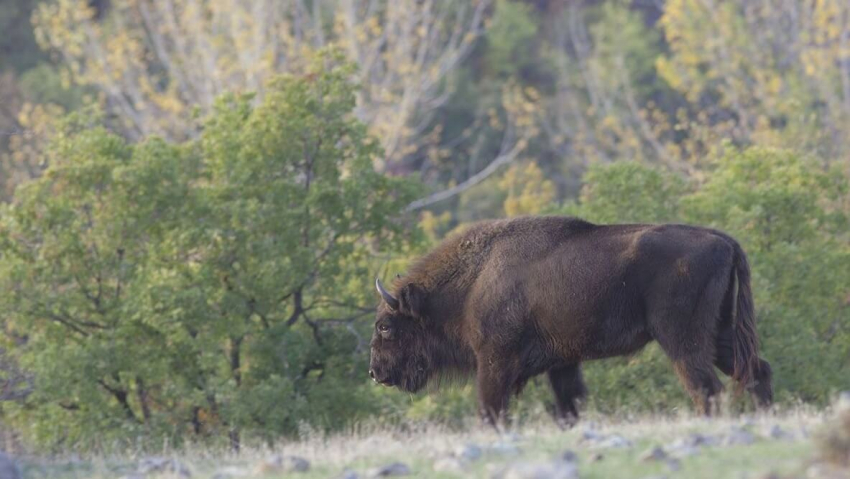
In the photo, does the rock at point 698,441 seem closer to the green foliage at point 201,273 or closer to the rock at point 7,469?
the rock at point 7,469

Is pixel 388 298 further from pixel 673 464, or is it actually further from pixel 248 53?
pixel 248 53

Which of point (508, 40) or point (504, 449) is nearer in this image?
point (504, 449)

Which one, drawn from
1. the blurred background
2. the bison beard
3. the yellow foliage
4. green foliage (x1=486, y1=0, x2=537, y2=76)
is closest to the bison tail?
the bison beard

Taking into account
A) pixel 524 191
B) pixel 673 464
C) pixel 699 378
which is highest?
pixel 524 191

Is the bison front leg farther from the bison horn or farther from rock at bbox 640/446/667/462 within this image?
rock at bbox 640/446/667/462

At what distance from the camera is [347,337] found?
21.7 m

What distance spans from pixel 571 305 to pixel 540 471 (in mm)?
5542

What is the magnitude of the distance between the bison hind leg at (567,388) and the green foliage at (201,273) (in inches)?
227

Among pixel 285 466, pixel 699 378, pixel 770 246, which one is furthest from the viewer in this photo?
pixel 770 246

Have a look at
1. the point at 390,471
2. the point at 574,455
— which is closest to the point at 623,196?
the point at 574,455

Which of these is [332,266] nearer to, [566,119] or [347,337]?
[347,337]

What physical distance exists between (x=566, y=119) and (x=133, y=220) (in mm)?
37283

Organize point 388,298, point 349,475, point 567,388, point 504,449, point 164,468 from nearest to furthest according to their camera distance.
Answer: point 349,475
point 504,449
point 164,468
point 567,388
point 388,298

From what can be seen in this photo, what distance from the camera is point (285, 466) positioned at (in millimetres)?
10148
